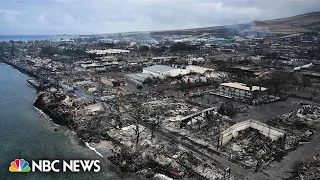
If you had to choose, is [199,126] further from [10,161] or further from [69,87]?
[69,87]

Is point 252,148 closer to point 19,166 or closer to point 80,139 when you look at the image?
point 80,139

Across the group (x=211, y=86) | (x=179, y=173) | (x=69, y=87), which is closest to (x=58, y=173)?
(x=179, y=173)

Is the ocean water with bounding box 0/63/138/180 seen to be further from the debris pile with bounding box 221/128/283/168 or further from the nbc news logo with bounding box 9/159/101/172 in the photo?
the debris pile with bounding box 221/128/283/168

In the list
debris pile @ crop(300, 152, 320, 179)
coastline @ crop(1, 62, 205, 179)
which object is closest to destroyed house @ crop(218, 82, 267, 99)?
debris pile @ crop(300, 152, 320, 179)

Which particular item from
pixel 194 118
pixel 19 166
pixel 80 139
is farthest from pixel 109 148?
pixel 194 118

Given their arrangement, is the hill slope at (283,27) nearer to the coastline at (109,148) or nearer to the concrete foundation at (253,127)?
the concrete foundation at (253,127)

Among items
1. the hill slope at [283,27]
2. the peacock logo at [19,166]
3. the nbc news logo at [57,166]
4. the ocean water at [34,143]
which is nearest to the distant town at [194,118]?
the ocean water at [34,143]
